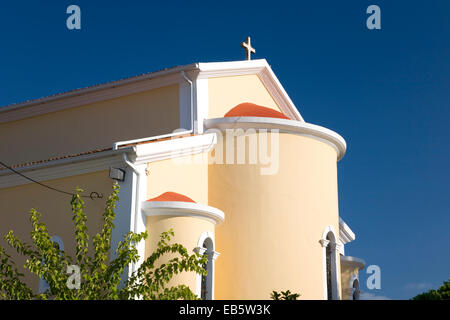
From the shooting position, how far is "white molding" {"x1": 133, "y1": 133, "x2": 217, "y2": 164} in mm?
13391

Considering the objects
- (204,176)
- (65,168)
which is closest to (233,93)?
(204,176)

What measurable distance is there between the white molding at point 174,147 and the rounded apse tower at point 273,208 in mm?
474

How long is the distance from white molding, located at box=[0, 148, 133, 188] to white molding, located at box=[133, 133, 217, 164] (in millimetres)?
417

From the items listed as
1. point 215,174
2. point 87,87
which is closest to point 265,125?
point 215,174

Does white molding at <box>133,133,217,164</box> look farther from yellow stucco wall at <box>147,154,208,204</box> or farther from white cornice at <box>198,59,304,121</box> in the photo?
white cornice at <box>198,59,304,121</box>

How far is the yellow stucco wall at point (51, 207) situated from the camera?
13445mm

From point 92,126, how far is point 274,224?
6153 millimetres

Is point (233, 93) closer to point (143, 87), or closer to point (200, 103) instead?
point (200, 103)

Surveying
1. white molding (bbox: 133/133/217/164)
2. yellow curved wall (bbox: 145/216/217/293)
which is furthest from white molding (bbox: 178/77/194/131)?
yellow curved wall (bbox: 145/216/217/293)

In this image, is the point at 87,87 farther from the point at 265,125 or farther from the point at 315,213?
the point at 315,213

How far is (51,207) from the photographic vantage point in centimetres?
1401
